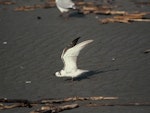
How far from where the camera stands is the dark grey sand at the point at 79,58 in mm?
12180

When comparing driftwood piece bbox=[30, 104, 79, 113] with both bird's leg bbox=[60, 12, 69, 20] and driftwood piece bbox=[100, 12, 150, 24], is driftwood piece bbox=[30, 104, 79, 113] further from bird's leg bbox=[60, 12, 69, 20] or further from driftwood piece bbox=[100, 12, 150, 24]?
bird's leg bbox=[60, 12, 69, 20]

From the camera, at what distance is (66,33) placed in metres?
17.1

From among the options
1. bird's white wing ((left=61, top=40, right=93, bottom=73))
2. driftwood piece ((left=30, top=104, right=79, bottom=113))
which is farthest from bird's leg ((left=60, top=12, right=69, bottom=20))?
driftwood piece ((left=30, top=104, right=79, bottom=113))

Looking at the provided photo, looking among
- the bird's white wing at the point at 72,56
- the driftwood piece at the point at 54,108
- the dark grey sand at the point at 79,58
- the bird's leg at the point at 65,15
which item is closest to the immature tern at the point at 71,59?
the bird's white wing at the point at 72,56

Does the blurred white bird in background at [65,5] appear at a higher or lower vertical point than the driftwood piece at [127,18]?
higher

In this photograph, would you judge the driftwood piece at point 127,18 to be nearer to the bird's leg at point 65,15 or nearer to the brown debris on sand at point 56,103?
the bird's leg at point 65,15

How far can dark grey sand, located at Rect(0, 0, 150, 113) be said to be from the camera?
480 inches

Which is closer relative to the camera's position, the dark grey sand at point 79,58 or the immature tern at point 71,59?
the dark grey sand at point 79,58

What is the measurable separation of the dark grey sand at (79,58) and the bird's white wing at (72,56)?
38cm

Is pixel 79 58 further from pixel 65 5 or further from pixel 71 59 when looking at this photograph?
pixel 65 5

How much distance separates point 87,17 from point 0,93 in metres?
7.09

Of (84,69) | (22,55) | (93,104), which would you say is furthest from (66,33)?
(93,104)

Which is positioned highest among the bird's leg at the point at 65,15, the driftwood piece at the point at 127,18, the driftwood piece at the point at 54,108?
the bird's leg at the point at 65,15

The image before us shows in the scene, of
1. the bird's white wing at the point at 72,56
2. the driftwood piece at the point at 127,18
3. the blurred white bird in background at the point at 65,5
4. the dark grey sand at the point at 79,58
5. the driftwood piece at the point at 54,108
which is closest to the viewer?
the driftwood piece at the point at 54,108
